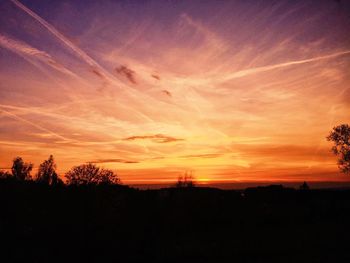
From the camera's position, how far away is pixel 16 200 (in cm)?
4328

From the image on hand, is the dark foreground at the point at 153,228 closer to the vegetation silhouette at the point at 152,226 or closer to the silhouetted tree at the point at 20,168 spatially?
the vegetation silhouette at the point at 152,226

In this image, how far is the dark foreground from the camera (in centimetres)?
3058

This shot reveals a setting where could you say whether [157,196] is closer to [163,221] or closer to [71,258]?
[163,221]

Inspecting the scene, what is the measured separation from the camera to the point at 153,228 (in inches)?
1924

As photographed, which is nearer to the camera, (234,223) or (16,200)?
(16,200)

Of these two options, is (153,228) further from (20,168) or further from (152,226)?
(20,168)

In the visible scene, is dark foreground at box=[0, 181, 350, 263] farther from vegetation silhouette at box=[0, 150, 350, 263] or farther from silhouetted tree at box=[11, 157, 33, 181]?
silhouetted tree at box=[11, 157, 33, 181]

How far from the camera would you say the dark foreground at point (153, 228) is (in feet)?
100

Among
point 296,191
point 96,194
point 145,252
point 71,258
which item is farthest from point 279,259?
point 296,191

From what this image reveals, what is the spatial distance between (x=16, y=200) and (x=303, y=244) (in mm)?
41750

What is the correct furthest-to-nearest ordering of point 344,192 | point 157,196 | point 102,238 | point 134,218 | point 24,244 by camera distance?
point 344,192 < point 157,196 < point 134,218 < point 102,238 < point 24,244

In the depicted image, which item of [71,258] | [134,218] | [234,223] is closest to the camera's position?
[71,258]

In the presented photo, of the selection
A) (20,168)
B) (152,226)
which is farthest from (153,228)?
(20,168)

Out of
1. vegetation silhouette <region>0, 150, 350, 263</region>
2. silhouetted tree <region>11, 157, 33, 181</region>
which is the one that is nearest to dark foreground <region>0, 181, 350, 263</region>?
vegetation silhouette <region>0, 150, 350, 263</region>
